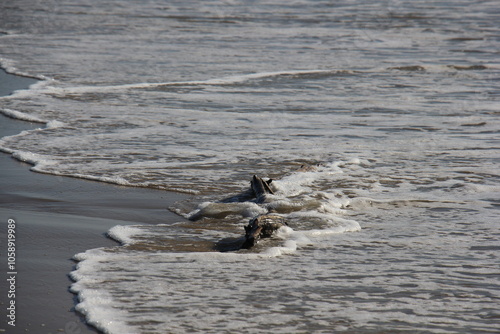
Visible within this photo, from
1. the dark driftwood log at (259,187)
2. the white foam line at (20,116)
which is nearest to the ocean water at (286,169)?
the white foam line at (20,116)

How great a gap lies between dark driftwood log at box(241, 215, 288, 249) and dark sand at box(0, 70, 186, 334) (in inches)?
23.8

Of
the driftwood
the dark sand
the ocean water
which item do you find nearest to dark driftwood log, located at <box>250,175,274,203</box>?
the driftwood

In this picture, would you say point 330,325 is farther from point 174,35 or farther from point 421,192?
point 174,35

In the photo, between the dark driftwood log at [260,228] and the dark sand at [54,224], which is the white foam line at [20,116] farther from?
the dark driftwood log at [260,228]

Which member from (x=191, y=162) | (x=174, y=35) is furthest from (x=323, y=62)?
(x=191, y=162)

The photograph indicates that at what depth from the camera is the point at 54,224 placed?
4.33m

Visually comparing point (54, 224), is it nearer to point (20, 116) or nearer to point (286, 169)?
point (286, 169)

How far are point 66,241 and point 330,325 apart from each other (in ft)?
5.44

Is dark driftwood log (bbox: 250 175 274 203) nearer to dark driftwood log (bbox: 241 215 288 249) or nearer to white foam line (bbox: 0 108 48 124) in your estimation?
dark driftwood log (bbox: 241 215 288 249)

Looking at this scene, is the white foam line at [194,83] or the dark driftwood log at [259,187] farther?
the white foam line at [194,83]

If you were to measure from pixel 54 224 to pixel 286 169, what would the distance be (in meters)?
2.09

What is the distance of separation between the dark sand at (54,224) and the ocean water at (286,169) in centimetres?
11

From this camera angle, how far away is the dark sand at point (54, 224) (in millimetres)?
3104

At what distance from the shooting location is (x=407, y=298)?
337cm
